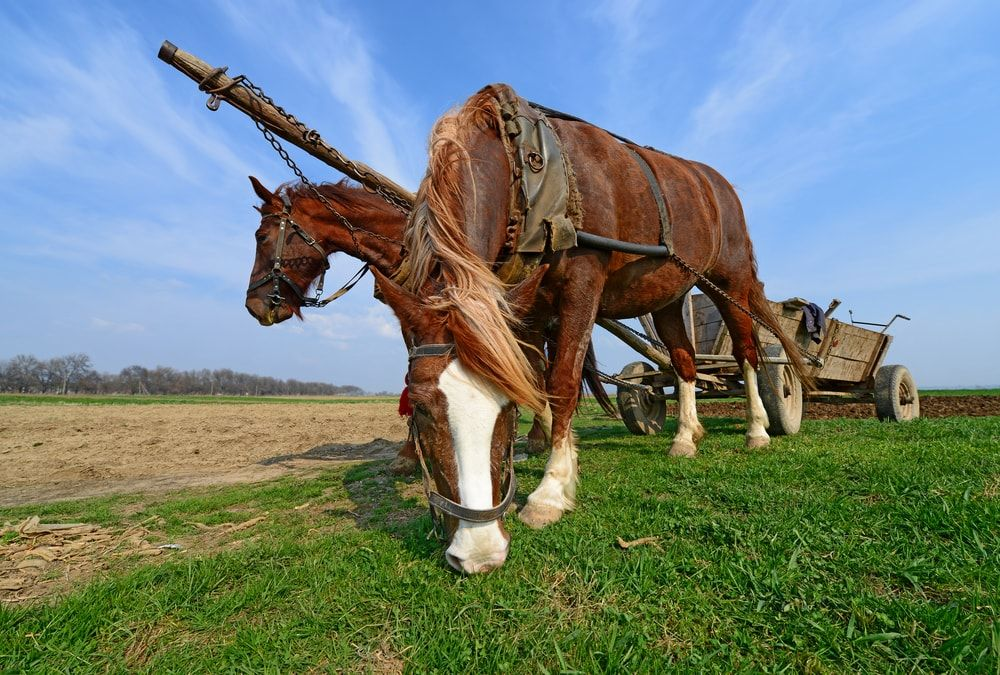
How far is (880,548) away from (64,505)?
21.0 ft

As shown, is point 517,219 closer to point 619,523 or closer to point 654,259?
point 654,259

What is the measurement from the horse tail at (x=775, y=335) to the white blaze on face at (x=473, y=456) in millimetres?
4289

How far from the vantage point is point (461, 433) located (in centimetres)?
208

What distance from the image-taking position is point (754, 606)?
1675 mm

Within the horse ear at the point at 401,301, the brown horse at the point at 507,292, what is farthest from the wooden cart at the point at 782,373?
the horse ear at the point at 401,301

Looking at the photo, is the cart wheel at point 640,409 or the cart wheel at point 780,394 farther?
the cart wheel at point 640,409

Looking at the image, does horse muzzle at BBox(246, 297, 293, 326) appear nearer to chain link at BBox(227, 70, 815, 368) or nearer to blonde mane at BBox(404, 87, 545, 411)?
chain link at BBox(227, 70, 815, 368)

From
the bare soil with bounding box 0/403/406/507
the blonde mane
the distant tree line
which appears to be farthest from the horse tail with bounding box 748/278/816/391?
the distant tree line

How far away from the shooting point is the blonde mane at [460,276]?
2.12 metres

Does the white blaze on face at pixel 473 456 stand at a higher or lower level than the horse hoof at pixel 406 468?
higher

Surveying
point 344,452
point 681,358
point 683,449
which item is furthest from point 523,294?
point 344,452

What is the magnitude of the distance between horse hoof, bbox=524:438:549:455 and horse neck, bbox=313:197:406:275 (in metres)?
2.70

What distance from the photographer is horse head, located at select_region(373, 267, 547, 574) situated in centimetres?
203

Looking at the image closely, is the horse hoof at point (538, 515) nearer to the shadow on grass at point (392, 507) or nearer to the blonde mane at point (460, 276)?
the shadow on grass at point (392, 507)
